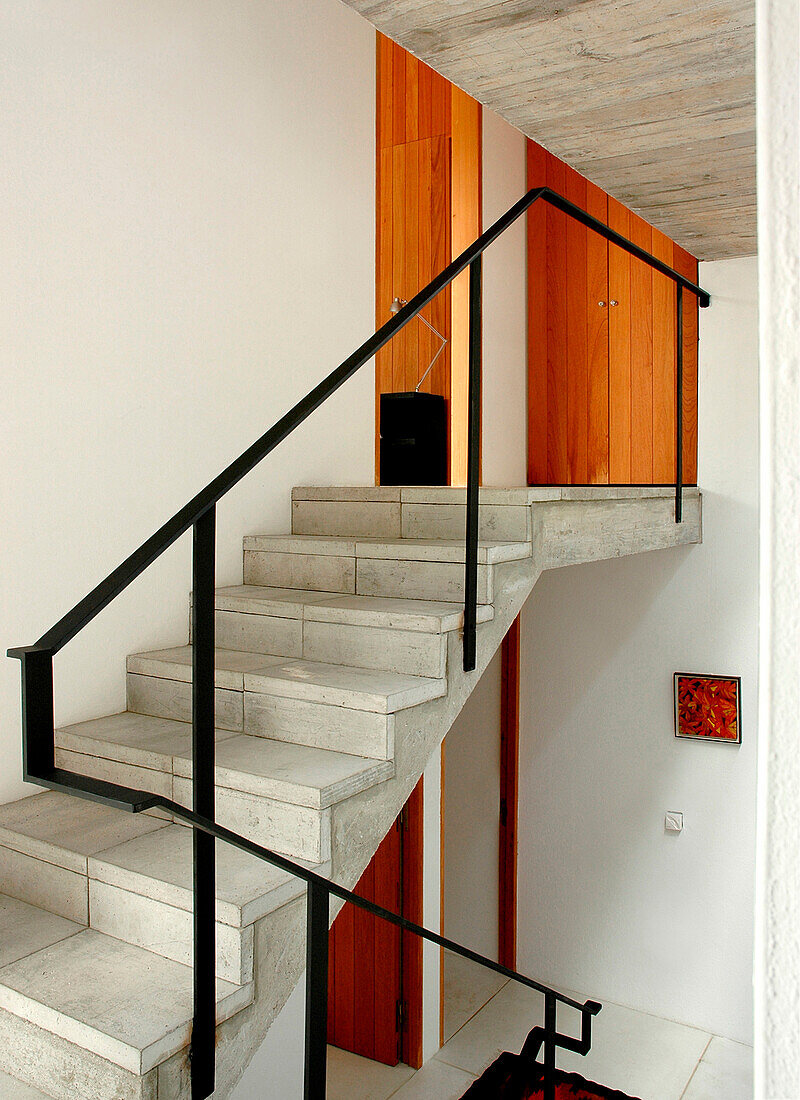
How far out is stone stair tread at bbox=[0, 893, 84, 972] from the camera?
1715 millimetres

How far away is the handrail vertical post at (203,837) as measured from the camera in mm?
1426

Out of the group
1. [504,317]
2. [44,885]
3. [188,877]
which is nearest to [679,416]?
[504,317]

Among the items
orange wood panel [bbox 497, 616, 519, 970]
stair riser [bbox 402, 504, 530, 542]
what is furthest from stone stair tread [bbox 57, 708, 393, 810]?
orange wood panel [bbox 497, 616, 519, 970]

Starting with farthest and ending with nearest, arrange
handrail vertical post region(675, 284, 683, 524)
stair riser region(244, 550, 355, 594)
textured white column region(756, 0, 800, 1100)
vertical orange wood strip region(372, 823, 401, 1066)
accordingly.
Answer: vertical orange wood strip region(372, 823, 401, 1066), handrail vertical post region(675, 284, 683, 524), stair riser region(244, 550, 355, 594), textured white column region(756, 0, 800, 1100)

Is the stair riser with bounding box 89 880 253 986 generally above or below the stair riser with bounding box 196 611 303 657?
below

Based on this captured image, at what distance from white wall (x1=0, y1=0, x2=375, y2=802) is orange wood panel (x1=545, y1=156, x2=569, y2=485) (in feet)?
4.68

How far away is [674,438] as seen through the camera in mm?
4117

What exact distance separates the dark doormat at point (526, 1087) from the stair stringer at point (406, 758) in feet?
5.93

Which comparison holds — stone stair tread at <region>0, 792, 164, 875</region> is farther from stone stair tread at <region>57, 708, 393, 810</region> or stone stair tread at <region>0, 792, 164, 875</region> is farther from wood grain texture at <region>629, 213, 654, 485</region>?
wood grain texture at <region>629, 213, 654, 485</region>

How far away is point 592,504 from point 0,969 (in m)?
2.00

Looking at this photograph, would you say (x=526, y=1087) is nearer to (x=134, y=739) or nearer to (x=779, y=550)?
(x=134, y=739)

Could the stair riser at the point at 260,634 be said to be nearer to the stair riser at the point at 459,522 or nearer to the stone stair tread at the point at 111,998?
the stair riser at the point at 459,522

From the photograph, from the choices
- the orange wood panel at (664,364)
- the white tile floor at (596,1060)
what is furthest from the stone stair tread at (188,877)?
the orange wood panel at (664,364)

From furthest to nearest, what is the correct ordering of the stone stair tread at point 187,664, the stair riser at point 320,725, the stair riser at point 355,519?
the stair riser at point 355,519 → the stone stair tread at point 187,664 → the stair riser at point 320,725
